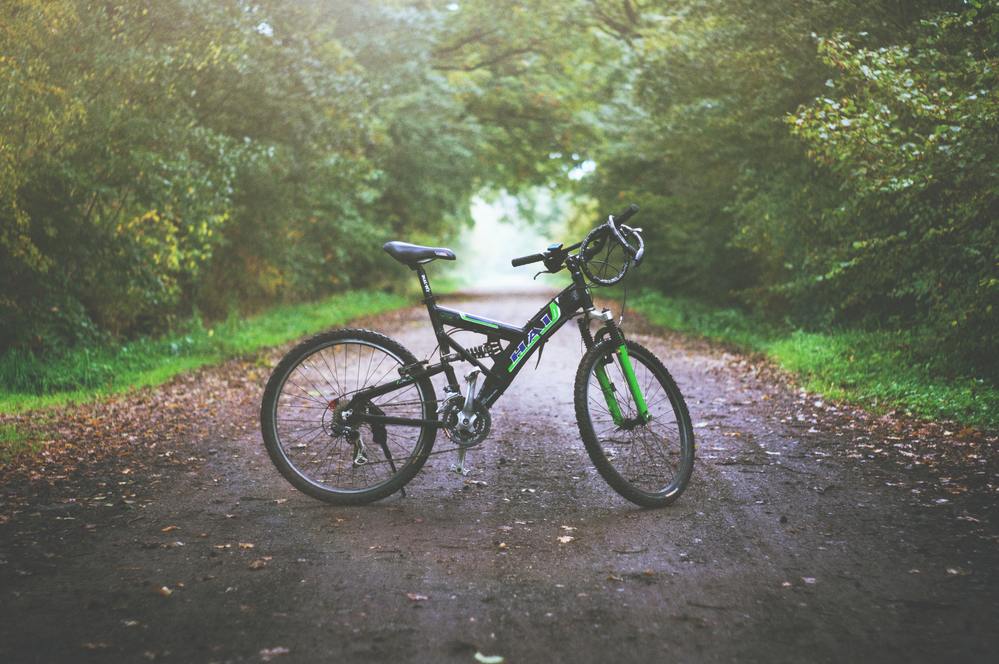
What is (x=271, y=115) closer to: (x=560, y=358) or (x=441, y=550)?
(x=560, y=358)

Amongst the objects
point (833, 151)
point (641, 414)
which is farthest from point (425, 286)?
point (833, 151)

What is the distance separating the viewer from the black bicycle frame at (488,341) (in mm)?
4227

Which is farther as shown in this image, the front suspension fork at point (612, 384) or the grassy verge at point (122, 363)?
the grassy verge at point (122, 363)

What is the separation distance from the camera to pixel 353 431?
168 inches

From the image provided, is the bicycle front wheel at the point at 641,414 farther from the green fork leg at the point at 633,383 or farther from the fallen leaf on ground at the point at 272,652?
the fallen leaf on ground at the point at 272,652

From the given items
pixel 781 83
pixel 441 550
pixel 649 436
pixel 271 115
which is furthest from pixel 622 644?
pixel 271 115

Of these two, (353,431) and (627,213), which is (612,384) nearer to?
(627,213)

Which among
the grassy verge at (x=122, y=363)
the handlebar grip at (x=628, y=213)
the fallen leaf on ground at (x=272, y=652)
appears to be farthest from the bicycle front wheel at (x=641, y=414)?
the grassy verge at (x=122, y=363)

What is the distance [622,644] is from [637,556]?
0.84 m

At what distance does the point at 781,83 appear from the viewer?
31.4 feet

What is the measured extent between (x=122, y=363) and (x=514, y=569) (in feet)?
22.4

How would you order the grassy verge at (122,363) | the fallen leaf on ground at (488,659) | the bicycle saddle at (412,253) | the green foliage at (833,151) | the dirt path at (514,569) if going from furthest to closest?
the grassy verge at (122,363) < the green foliage at (833,151) < the bicycle saddle at (412,253) < the dirt path at (514,569) < the fallen leaf on ground at (488,659)

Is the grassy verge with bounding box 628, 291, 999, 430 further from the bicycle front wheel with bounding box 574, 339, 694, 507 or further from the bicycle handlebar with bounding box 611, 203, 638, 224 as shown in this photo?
the bicycle handlebar with bounding box 611, 203, 638, 224

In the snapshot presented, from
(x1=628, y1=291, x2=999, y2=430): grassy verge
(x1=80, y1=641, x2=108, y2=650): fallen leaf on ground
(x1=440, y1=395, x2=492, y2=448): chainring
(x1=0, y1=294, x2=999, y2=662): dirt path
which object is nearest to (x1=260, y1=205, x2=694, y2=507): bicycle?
(x1=440, y1=395, x2=492, y2=448): chainring
